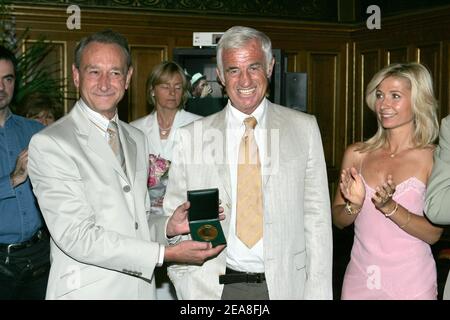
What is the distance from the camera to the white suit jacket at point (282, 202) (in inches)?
Result: 89.9

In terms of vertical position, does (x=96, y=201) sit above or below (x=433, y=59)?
below

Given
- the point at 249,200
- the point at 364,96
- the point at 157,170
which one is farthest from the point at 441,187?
the point at 364,96

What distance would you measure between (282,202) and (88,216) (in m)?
0.66

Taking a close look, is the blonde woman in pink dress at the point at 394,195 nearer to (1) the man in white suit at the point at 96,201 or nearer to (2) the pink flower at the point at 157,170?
(1) the man in white suit at the point at 96,201

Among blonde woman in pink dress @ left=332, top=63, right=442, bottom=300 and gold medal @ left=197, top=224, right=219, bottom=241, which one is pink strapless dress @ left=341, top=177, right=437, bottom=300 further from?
gold medal @ left=197, top=224, right=219, bottom=241

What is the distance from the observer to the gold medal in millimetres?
2158

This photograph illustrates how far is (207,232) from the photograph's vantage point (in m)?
2.17

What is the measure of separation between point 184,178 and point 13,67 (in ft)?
3.89

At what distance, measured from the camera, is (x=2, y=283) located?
2.80 m

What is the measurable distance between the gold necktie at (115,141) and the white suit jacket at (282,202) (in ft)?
0.66

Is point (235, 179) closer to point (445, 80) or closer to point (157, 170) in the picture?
point (157, 170)

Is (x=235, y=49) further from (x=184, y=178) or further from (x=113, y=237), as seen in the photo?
(x=113, y=237)

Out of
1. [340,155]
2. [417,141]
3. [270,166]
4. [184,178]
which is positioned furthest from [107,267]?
[340,155]

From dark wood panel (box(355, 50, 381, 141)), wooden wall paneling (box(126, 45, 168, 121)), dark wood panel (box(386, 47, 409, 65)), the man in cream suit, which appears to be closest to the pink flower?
the man in cream suit
